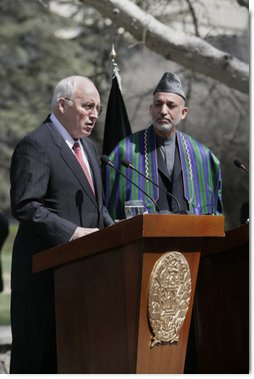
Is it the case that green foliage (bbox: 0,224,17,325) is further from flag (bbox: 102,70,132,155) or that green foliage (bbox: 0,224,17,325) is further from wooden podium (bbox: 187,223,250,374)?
wooden podium (bbox: 187,223,250,374)

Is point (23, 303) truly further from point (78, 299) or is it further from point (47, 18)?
point (47, 18)

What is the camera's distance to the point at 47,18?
17.0m

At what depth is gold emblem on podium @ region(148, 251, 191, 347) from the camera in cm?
356

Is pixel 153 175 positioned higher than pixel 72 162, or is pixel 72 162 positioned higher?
pixel 153 175

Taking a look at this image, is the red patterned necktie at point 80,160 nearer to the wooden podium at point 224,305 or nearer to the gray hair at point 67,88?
the gray hair at point 67,88

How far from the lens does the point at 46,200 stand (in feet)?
13.5

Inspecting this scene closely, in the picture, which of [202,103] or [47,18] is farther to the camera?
[47,18]

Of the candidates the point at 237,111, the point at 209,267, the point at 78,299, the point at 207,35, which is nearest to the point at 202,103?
the point at 237,111

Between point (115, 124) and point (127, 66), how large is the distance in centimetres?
690

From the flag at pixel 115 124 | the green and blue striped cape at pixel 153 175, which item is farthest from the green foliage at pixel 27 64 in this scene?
the green and blue striped cape at pixel 153 175

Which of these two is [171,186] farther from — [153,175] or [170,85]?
[170,85]

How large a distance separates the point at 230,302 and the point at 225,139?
5.82 metres

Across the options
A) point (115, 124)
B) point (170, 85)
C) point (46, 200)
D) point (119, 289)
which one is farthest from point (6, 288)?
point (119, 289)

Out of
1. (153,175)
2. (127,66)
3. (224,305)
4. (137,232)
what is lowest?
(224,305)
